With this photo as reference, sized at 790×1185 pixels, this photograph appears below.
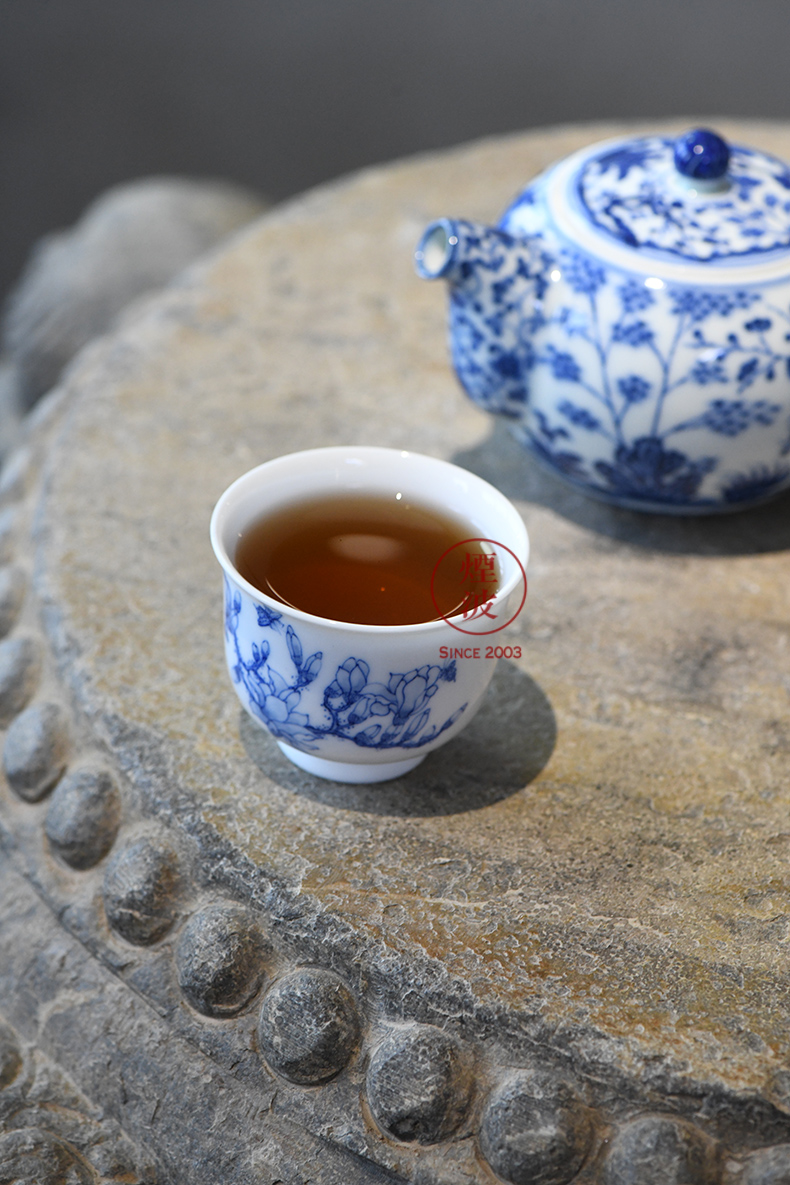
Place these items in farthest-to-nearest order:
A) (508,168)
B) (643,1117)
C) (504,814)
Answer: (508,168)
(504,814)
(643,1117)

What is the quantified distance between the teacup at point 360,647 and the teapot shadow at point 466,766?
0.04 ft

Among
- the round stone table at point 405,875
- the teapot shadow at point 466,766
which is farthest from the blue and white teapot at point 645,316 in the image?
the teapot shadow at point 466,766

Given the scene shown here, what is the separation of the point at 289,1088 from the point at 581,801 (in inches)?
10.2

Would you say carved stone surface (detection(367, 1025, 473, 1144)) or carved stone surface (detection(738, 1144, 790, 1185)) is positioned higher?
carved stone surface (detection(367, 1025, 473, 1144))

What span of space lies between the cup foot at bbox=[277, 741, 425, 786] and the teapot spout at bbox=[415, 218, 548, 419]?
33cm

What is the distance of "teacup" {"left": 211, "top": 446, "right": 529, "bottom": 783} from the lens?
2.10ft

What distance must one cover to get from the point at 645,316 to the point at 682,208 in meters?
0.10

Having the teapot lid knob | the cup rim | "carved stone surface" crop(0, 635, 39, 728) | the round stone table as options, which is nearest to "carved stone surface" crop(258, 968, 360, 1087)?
the round stone table

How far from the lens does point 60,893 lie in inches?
31.2

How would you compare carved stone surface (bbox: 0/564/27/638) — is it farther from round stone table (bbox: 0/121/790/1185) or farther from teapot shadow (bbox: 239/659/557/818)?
teapot shadow (bbox: 239/659/557/818)

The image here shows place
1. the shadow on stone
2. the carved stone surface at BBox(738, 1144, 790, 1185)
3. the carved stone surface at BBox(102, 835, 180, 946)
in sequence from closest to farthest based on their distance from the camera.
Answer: the carved stone surface at BBox(738, 1144, 790, 1185) → the carved stone surface at BBox(102, 835, 180, 946) → the shadow on stone

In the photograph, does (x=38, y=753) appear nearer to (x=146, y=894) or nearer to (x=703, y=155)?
(x=146, y=894)

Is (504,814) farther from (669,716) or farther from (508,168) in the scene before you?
(508,168)

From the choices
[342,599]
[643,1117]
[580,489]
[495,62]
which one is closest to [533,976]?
[643,1117]
